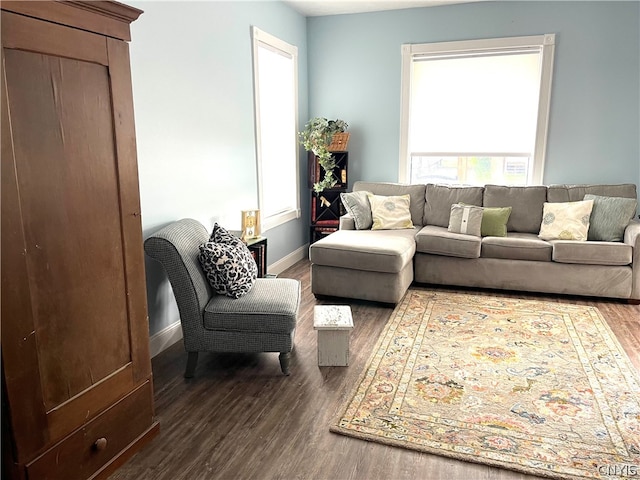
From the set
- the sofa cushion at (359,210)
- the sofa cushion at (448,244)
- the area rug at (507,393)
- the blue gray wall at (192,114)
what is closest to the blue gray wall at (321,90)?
the blue gray wall at (192,114)

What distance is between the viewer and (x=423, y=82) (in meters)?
5.11

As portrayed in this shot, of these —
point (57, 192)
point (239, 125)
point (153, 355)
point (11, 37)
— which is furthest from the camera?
point (239, 125)

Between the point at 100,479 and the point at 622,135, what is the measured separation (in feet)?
16.1

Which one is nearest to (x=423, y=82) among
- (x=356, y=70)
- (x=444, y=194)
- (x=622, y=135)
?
(x=356, y=70)

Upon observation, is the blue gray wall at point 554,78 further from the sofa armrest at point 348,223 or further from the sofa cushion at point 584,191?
the sofa armrest at point 348,223

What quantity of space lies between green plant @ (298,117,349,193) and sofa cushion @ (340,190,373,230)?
0.52 meters

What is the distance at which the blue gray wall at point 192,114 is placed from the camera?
2879 millimetres

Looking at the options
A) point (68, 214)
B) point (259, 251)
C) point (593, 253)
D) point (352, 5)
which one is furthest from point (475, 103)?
point (68, 214)

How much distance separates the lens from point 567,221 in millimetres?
4156

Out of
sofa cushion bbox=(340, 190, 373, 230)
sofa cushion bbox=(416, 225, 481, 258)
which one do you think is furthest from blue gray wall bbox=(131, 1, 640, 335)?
sofa cushion bbox=(416, 225, 481, 258)

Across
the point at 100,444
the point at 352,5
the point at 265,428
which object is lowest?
the point at 265,428

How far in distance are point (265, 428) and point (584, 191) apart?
3630 mm

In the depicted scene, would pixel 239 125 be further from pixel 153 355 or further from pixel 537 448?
pixel 537 448

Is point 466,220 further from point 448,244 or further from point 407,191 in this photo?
point 407,191
